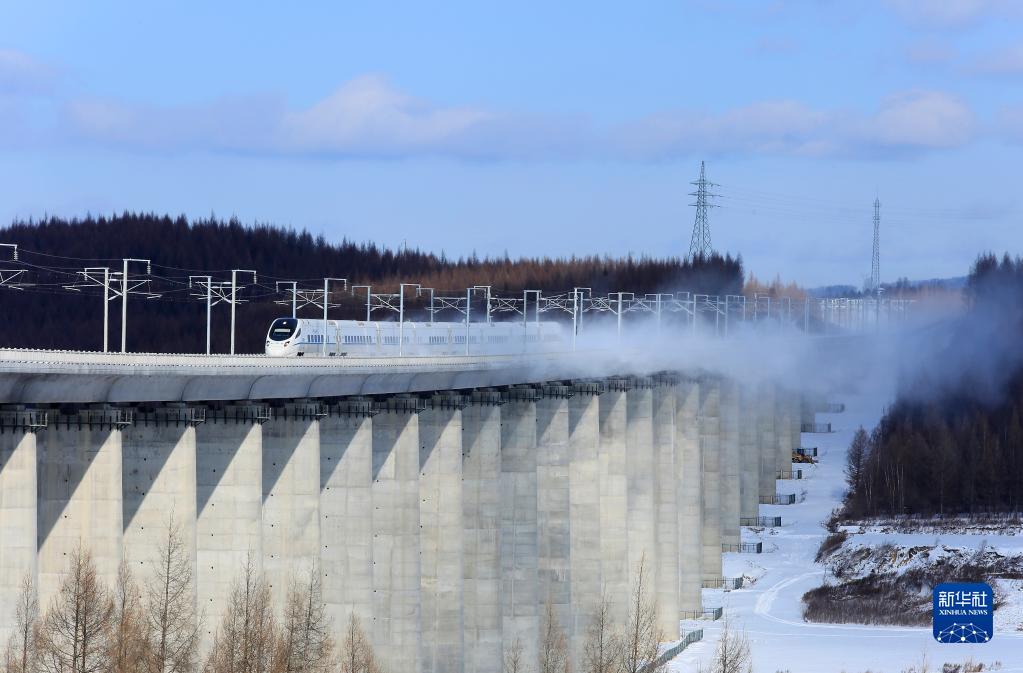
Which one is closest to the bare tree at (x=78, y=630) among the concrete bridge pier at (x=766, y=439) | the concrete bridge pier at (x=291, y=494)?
the concrete bridge pier at (x=291, y=494)

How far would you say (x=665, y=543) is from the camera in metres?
94.8

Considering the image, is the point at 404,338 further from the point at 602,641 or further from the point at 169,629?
the point at 169,629

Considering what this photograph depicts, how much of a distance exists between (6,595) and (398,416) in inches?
1083

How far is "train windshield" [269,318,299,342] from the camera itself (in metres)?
83.8

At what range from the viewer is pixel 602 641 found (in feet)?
251

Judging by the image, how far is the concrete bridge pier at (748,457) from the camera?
125 metres

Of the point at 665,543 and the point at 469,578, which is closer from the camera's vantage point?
the point at 469,578

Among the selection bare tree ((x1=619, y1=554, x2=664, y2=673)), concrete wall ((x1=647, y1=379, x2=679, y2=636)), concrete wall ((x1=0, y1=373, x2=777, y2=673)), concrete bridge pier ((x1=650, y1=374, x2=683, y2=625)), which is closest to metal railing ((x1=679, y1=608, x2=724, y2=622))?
concrete wall ((x1=0, y1=373, x2=777, y2=673))

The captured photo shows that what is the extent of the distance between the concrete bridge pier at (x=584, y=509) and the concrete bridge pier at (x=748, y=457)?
37.7 metres

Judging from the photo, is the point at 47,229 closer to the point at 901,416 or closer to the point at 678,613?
the point at 901,416

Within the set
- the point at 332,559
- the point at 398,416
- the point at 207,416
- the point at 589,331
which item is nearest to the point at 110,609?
the point at 207,416

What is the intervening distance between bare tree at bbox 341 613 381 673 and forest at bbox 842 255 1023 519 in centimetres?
6339

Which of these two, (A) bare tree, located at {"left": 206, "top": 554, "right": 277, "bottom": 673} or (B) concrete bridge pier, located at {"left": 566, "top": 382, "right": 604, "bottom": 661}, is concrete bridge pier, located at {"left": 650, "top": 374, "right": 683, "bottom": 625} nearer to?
(B) concrete bridge pier, located at {"left": 566, "top": 382, "right": 604, "bottom": 661}

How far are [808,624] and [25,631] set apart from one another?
175 feet
